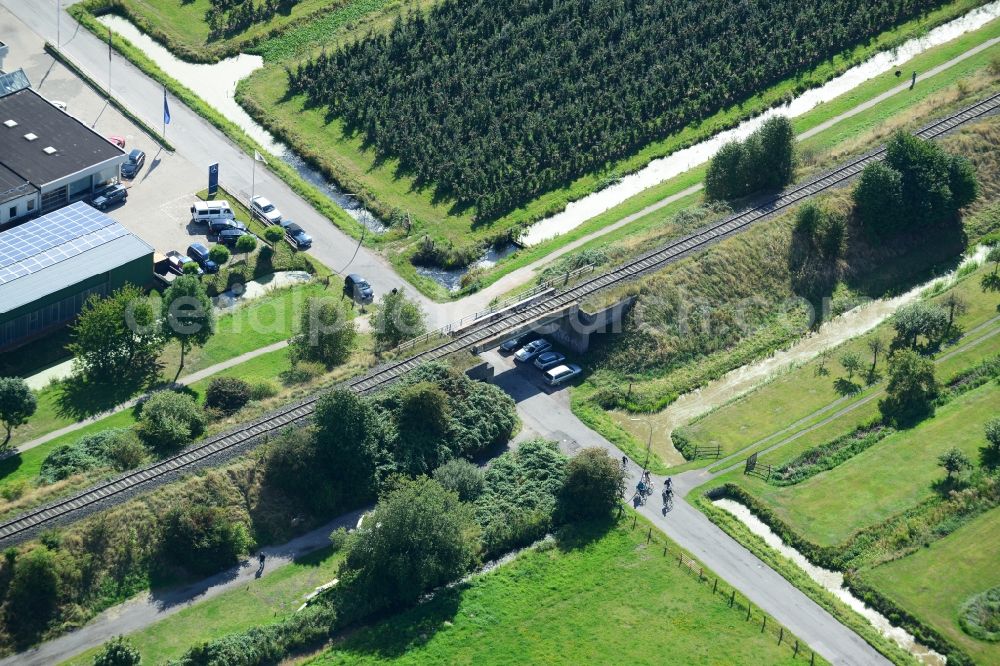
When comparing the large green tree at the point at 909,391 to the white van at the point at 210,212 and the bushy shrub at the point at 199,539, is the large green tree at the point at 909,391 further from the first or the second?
the white van at the point at 210,212

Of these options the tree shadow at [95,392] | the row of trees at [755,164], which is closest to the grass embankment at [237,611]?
the tree shadow at [95,392]

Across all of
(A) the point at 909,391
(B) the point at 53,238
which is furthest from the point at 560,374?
(B) the point at 53,238

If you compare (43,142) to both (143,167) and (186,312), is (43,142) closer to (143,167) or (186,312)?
(143,167)

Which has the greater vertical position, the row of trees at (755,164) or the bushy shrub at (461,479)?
the row of trees at (755,164)

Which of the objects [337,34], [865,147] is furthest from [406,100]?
[865,147]

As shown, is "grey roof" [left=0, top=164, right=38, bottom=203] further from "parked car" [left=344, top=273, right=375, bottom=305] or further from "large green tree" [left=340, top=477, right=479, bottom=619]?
"large green tree" [left=340, top=477, right=479, bottom=619]

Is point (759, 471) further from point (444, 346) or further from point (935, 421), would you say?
point (444, 346)
